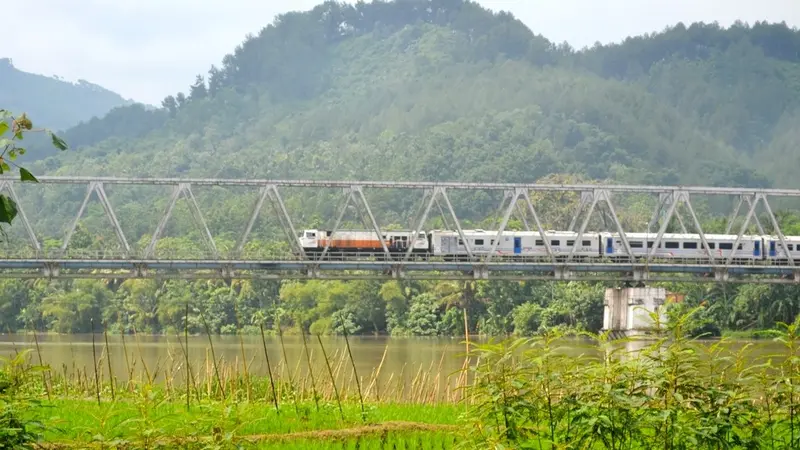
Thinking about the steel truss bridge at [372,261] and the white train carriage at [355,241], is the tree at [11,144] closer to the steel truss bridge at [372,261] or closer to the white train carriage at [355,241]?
the steel truss bridge at [372,261]

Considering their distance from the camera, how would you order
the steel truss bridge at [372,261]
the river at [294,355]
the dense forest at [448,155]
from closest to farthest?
the river at [294,355] < the steel truss bridge at [372,261] < the dense forest at [448,155]

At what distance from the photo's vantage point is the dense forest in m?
67.0

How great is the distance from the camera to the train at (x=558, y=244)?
172 feet

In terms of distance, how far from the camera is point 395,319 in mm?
66812

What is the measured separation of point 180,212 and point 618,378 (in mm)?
87540

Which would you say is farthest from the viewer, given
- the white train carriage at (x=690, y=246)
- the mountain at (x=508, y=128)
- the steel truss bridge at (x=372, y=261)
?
the mountain at (x=508, y=128)

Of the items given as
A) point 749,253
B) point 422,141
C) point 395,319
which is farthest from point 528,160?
point 749,253

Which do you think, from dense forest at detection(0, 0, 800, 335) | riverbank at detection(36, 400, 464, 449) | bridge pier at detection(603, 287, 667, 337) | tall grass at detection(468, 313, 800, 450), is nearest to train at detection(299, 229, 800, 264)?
bridge pier at detection(603, 287, 667, 337)

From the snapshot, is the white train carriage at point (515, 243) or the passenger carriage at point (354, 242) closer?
the passenger carriage at point (354, 242)

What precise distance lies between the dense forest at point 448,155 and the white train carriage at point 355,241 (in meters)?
6.28

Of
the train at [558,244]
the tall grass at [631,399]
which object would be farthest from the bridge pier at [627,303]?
the tall grass at [631,399]

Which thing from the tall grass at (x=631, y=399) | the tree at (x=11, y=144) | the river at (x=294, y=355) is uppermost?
the tree at (x=11, y=144)

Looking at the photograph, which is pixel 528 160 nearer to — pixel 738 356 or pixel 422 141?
pixel 422 141

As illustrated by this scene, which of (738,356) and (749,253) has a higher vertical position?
(738,356)
